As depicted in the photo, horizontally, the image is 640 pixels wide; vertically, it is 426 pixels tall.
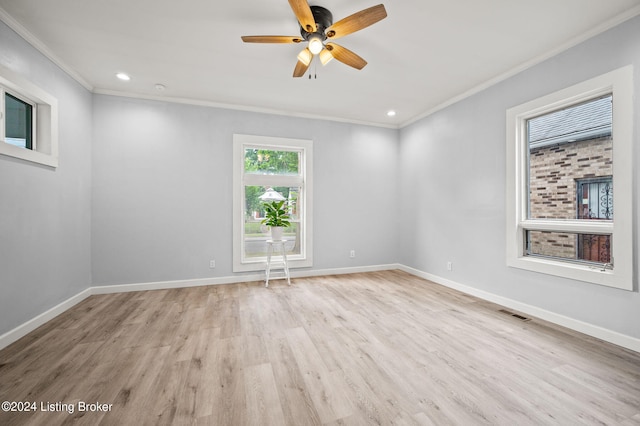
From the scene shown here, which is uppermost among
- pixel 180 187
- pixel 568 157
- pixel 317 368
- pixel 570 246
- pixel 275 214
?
pixel 568 157

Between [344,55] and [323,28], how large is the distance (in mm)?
297

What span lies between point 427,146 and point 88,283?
526cm

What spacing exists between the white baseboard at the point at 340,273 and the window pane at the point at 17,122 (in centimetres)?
169

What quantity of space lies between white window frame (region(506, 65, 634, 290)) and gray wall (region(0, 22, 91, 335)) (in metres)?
4.88

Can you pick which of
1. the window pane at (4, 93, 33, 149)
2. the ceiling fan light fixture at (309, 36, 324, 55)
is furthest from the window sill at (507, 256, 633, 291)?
the window pane at (4, 93, 33, 149)

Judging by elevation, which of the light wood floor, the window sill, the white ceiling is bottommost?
the light wood floor

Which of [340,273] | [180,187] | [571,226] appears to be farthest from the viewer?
[340,273]

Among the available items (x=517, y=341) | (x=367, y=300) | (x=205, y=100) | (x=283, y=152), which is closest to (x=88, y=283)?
(x=205, y=100)

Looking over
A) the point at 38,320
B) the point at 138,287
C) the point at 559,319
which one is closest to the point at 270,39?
the point at 38,320

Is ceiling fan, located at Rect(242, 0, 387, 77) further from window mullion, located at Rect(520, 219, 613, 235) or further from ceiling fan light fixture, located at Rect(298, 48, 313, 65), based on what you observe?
window mullion, located at Rect(520, 219, 613, 235)

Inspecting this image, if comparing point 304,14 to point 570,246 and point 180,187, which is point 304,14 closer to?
point 180,187

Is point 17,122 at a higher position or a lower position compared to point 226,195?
higher

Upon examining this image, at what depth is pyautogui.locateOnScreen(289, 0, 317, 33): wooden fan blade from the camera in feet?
5.96

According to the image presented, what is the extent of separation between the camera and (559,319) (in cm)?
264
